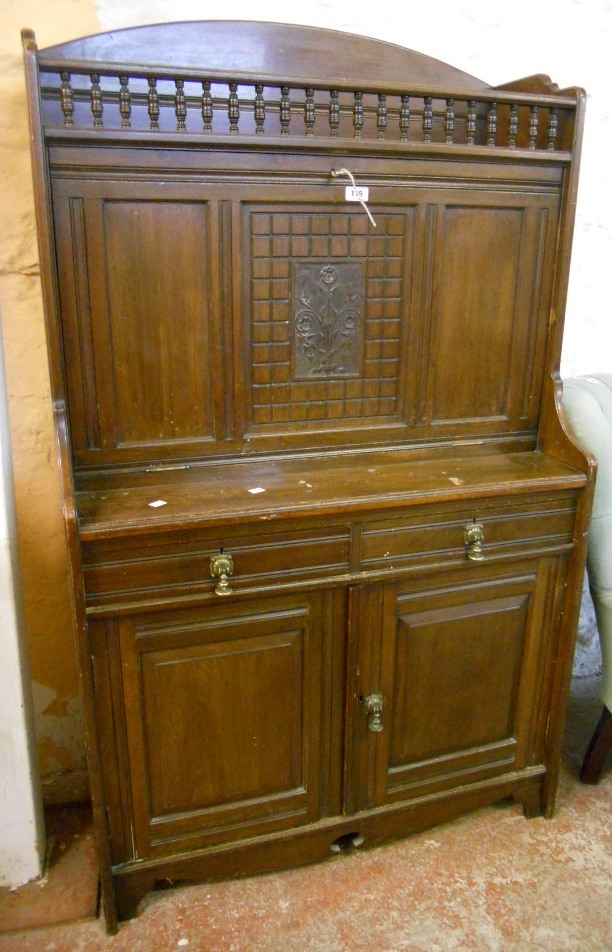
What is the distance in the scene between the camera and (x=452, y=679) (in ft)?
6.55

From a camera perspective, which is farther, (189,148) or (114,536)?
(189,148)

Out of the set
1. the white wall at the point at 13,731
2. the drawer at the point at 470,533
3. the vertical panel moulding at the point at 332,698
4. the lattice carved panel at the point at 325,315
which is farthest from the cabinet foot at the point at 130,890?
the lattice carved panel at the point at 325,315

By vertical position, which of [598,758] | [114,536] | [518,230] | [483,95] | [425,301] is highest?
[483,95]

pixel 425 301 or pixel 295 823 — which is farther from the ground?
pixel 425 301

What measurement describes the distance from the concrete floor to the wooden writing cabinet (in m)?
0.09

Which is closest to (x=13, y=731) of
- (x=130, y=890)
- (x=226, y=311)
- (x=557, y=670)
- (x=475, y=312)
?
(x=130, y=890)

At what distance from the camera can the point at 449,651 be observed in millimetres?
1968

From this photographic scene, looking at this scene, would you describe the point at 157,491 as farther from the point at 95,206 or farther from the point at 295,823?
the point at 295,823

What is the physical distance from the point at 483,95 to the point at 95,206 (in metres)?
0.96

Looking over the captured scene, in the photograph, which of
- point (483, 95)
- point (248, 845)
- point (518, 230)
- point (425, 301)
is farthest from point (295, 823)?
point (483, 95)

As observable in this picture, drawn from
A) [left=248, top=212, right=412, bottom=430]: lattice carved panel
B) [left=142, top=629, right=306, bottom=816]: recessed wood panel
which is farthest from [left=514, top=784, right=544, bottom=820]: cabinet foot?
[left=248, top=212, right=412, bottom=430]: lattice carved panel

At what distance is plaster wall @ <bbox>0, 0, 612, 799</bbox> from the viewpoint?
1.83 metres

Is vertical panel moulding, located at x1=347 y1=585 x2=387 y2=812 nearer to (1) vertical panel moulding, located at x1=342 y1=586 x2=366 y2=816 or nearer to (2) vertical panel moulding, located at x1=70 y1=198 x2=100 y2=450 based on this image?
(1) vertical panel moulding, located at x1=342 y1=586 x2=366 y2=816

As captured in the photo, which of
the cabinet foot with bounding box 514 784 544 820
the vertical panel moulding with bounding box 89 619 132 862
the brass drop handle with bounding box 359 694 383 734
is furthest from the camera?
the cabinet foot with bounding box 514 784 544 820
